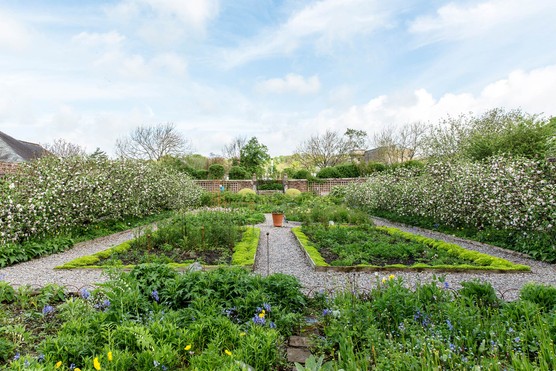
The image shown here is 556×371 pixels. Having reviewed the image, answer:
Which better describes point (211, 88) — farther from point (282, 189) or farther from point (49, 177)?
point (282, 189)

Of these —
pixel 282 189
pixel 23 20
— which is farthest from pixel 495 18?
pixel 282 189

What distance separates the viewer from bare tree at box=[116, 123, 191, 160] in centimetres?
3653

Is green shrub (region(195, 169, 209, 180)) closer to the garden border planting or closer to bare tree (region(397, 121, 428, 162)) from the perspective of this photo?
bare tree (region(397, 121, 428, 162))

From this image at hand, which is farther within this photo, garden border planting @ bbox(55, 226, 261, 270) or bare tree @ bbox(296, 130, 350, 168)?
bare tree @ bbox(296, 130, 350, 168)

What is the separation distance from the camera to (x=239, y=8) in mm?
7668

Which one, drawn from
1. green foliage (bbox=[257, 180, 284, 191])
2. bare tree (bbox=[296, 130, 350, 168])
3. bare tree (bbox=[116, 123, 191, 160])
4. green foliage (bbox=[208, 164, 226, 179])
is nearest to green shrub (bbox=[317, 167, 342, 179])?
green foliage (bbox=[257, 180, 284, 191])

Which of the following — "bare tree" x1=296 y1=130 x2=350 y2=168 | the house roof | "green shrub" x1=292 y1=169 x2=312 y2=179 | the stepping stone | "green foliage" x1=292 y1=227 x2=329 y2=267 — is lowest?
the stepping stone

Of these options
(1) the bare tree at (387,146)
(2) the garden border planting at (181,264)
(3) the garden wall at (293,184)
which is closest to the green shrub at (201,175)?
(3) the garden wall at (293,184)

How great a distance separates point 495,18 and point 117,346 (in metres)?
8.44

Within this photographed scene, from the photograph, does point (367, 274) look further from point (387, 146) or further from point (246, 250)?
point (387, 146)

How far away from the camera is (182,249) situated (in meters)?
7.30

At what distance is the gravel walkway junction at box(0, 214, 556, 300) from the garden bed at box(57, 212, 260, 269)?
0.37m

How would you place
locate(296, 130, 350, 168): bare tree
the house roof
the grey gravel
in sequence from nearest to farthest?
the grey gravel < the house roof < locate(296, 130, 350, 168): bare tree

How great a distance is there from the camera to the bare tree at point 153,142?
1438 inches
